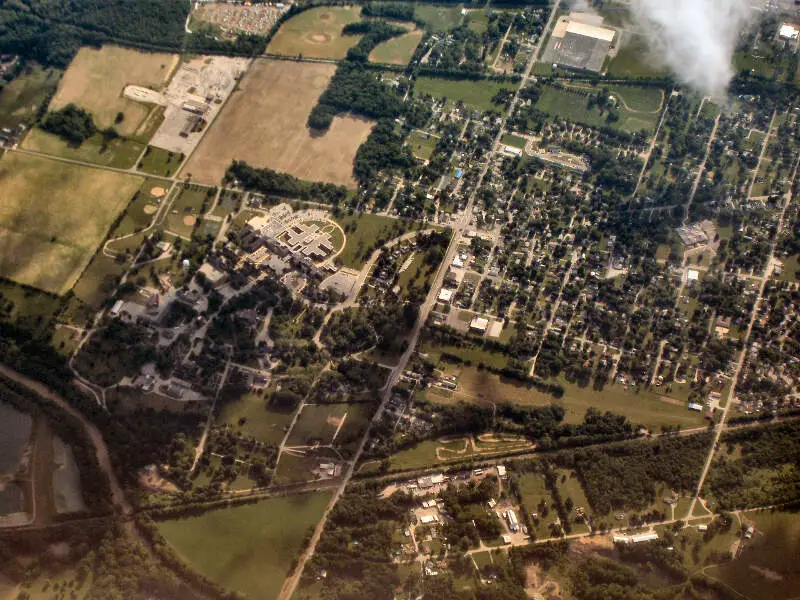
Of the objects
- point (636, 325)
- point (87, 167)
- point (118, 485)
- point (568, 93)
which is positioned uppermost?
point (568, 93)

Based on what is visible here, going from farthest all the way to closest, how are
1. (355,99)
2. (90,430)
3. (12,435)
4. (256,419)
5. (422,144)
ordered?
(355,99)
(422,144)
(256,419)
(90,430)
(12,435)

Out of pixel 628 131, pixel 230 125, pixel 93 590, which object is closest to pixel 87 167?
pixel 230 125

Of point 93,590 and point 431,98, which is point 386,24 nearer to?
point 431,98

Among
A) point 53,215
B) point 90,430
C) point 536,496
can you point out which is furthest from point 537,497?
point 53,215

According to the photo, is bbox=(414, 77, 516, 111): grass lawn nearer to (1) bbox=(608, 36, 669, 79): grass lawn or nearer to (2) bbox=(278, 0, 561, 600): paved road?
(2) bbox=(278, 0, 561, 600): paved road

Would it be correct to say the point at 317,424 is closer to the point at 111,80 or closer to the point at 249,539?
the point at 249,539

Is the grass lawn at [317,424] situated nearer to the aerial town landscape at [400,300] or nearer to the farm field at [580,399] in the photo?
the aerial town landscape at [400,300]
